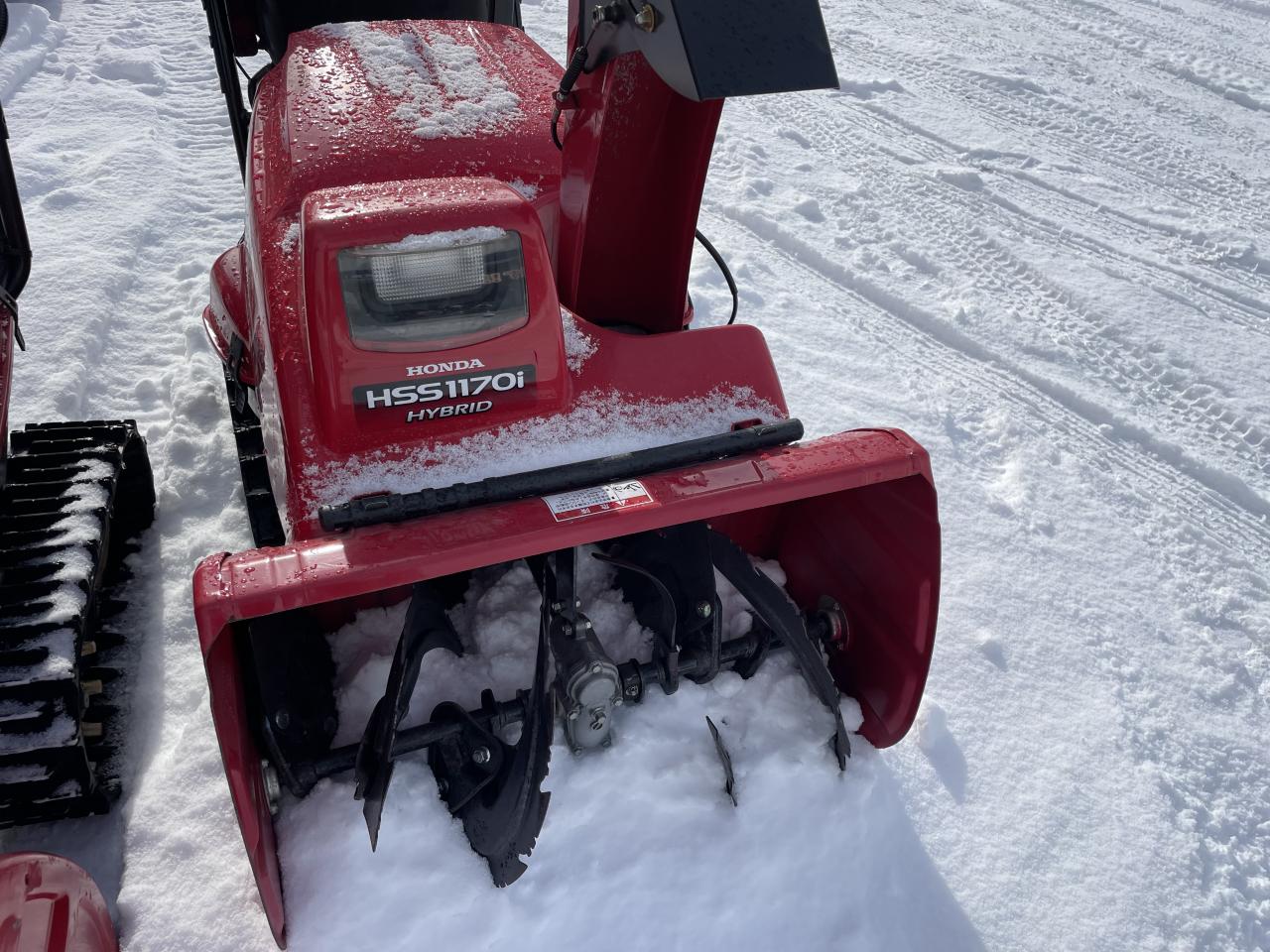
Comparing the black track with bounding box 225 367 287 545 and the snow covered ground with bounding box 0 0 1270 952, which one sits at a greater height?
the black track with bounding box 225 367 287 545

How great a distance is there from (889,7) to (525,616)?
671 centimetres

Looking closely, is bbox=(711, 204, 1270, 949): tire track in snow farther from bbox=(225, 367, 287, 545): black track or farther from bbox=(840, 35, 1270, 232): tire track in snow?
bbox=(225, 367, 287, 545): black track

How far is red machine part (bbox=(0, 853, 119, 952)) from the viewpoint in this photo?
64.5 inches

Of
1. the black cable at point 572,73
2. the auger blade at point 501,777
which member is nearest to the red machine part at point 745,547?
the auger blade at point 501,777

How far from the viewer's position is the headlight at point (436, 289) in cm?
189

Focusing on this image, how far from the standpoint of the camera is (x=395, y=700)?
197cm

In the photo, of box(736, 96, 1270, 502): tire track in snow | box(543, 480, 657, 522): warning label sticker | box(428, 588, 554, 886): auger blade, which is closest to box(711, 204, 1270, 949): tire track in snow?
box(736, 96, 1270, 502): tire track in snow

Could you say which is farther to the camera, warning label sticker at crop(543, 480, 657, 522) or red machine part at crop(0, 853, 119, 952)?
warning label sticker at crop(543, 480, 657, 522)

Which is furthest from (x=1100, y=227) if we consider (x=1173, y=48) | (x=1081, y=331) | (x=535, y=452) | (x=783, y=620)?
(x=535, y=452)

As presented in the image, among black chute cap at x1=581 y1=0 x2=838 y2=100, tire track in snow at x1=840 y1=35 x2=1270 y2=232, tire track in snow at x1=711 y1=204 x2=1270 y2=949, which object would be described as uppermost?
black chute cap at x1=581 y1=0 x2=838 y2=100

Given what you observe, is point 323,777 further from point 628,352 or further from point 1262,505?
point 1262,505

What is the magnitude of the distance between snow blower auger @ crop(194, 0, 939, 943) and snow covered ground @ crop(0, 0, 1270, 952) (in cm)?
17

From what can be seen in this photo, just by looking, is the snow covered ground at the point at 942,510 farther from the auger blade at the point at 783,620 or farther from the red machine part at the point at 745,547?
the red machine part at the point at 745,547

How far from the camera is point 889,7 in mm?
7336
